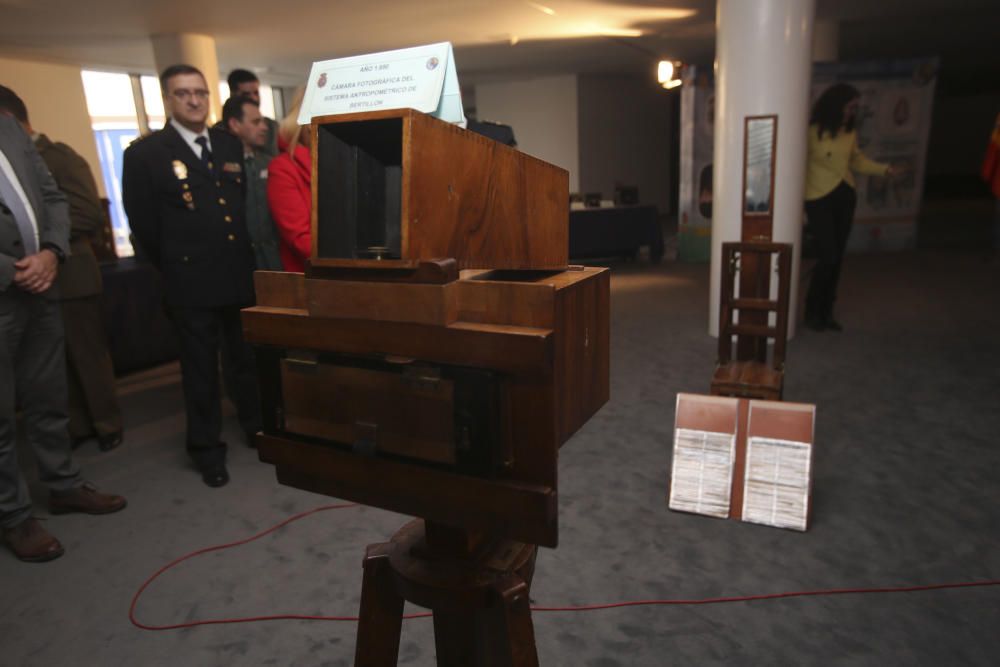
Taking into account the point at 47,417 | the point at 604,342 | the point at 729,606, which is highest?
A: the point at 604,342

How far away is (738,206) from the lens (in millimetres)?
4195

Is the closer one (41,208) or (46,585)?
(46,585)

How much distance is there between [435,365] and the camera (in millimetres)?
751

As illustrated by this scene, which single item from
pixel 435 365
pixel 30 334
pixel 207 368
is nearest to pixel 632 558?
pixel 435 365

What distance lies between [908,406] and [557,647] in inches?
92.9

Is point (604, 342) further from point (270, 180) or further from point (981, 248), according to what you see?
point (981, 248)

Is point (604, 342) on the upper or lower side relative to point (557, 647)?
upper

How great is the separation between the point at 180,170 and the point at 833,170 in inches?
Answer: 147

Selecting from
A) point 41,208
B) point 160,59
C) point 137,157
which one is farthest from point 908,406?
point 160,59

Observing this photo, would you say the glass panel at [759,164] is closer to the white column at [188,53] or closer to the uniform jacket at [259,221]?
the uniform jacket at [259,221]

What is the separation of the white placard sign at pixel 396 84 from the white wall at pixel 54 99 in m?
8.89

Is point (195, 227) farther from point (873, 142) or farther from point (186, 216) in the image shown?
point (873, 142)

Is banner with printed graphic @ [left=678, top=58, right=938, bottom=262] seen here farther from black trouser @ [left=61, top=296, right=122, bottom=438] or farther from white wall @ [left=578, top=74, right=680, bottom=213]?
black trouser @ [left=61, top=296, right=122, bottom=438]

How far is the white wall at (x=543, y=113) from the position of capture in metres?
11.6
